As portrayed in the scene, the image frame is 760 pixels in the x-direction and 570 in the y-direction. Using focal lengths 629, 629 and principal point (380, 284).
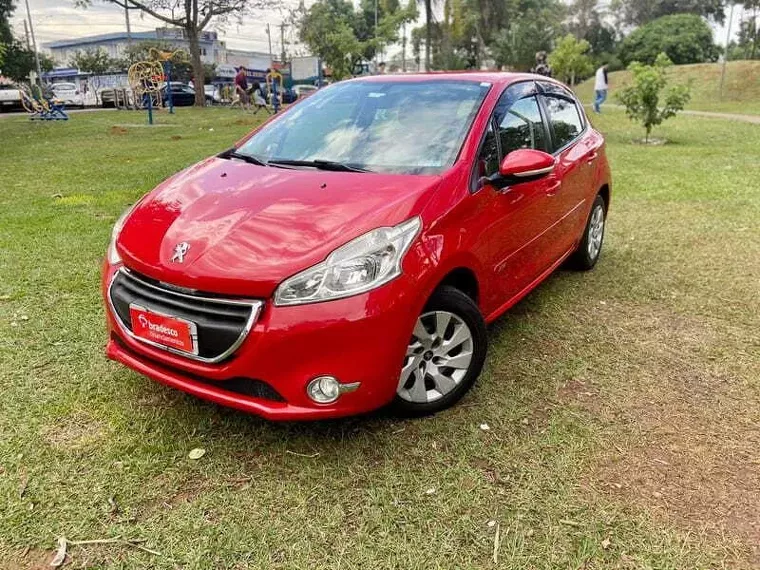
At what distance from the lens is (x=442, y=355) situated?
2914 millimetres

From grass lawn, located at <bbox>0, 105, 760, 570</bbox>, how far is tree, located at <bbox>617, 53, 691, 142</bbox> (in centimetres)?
859

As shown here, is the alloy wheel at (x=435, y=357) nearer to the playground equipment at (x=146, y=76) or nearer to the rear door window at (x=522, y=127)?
the rear door window at (x=522, y=127)

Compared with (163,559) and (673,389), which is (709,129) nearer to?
(673,389)

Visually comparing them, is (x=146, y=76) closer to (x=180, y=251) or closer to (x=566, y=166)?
(x=566, y=166)

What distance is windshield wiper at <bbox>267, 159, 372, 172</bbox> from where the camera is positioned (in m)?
3.16

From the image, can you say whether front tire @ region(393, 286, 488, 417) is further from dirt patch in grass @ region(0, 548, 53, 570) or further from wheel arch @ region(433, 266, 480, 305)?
dirt patch in grass @ region(0, 548, 53, 570)

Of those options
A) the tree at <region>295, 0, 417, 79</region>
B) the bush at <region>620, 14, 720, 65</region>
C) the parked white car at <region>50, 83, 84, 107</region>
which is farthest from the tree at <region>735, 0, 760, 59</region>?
the parked white car at <region>50, 83, 84, 107</region>

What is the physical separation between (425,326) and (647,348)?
166cm

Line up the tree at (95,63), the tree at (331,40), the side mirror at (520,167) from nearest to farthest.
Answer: the side mirror at (520,167)
the tree at (331,40)
the tree at (95,63)

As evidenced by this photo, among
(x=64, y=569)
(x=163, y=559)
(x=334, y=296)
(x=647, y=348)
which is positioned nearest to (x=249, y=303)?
(x=334, y=296)

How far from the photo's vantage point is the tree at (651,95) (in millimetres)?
11922

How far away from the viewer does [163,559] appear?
2.15 metres

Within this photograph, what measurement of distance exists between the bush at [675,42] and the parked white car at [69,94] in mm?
34667

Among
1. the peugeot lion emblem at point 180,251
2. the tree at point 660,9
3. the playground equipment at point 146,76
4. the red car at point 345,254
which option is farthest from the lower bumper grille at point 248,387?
the tree at point 660,9
